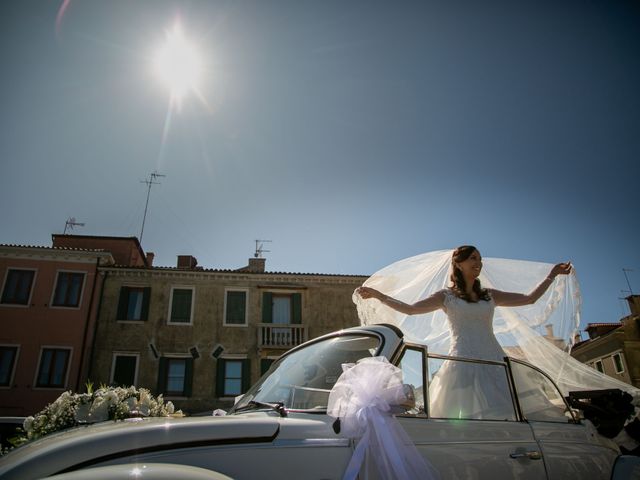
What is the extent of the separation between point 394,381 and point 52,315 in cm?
2428

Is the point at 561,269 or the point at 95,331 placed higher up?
the point at 95,331

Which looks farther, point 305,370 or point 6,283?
point 6,283

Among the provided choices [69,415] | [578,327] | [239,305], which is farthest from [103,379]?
[578,327]

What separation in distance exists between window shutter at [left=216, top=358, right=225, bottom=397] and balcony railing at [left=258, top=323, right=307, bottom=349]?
213 cm

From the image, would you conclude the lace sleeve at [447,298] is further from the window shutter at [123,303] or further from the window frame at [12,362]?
the window frame at [12,362]

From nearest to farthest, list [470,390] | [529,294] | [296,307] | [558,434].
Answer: [558,434], [470,390], [529,294], [296,307]

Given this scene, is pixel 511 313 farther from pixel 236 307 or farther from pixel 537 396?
pixel 236 307

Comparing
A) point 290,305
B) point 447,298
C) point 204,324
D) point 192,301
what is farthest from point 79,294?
point 447,298

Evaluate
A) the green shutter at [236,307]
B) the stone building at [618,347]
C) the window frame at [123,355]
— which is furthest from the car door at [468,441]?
the stone building at [618,347]

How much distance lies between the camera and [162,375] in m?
21.5

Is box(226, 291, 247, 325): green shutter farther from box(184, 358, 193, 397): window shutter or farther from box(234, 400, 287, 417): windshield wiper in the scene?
box(234, 400, 287, 417): windshield wiper

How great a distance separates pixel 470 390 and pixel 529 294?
219 centimetres

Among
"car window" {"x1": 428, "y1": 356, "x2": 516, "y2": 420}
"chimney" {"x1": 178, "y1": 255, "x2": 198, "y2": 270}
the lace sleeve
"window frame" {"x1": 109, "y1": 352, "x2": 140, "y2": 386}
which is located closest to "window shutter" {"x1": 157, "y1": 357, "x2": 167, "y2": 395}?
"window frame" {"x1": 109, "y1": 352, "x2": 140, "y2": 386}

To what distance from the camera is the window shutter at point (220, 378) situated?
21.5 meters
